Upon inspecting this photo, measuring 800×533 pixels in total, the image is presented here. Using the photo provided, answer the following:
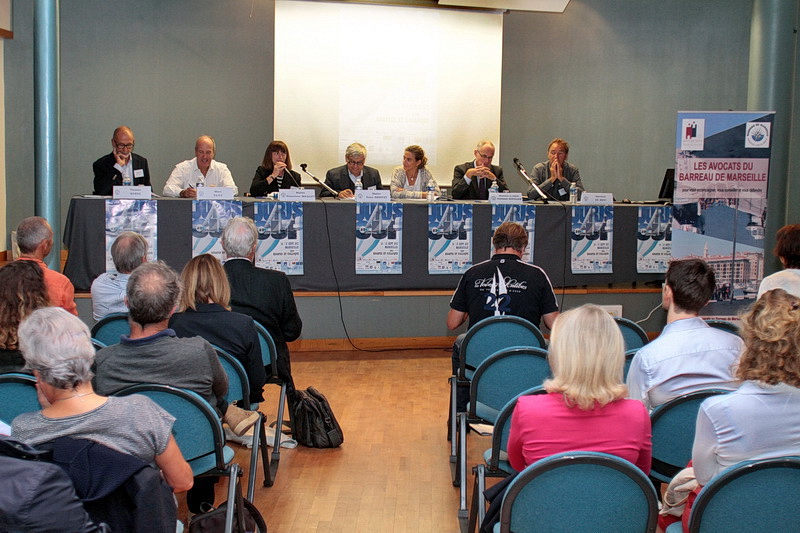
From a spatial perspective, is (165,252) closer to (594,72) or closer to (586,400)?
(586,400)

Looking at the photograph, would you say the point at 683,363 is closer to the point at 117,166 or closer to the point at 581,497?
the point at 581,497

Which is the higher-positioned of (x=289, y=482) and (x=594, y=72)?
(x=594, y=72)

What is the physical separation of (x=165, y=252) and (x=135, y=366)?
338cm

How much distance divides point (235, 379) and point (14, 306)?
0.81m

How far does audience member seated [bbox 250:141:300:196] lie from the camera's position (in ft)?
21.7

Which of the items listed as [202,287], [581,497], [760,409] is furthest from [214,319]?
[760,409]

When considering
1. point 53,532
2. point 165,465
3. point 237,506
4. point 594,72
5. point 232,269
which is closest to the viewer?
point 53,532

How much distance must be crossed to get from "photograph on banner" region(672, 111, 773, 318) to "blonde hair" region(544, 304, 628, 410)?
3860mm

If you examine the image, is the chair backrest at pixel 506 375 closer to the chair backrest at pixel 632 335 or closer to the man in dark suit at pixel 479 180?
the chair backrest at pixel 632 335

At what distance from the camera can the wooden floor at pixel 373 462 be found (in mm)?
3203

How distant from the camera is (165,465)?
198 centimetres

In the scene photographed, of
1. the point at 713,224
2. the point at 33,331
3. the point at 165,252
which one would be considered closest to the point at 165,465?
the point at 33,331

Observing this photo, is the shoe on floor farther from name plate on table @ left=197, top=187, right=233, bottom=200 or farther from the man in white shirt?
the man in white shirt

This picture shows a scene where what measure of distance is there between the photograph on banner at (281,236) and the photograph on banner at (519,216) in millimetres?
1412
